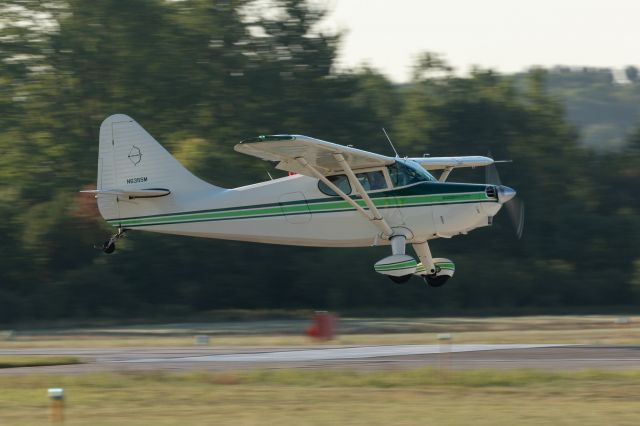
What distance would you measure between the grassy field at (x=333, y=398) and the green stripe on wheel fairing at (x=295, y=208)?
5814 mm

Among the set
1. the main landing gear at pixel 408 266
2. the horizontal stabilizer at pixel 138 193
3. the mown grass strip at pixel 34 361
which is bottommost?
the mown grass strip at pixel 34 361

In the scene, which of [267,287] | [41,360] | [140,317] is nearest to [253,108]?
[267,287]

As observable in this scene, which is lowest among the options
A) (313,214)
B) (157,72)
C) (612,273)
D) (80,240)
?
(612,273)

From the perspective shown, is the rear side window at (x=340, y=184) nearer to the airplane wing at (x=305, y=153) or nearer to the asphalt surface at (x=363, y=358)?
the airplane wing at (x=305, y=153)

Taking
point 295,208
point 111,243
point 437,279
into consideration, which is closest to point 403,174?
point 295,208

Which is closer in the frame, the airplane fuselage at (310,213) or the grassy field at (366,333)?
the airplane fuselage at (310,213)

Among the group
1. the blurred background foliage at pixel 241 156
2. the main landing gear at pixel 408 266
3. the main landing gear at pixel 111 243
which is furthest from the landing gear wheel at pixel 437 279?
the blurred background foliage at pixel 241 156

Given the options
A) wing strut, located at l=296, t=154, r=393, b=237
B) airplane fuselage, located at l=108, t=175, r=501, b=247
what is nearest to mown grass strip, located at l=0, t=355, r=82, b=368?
airplane fuselage, located at l=108, t=175, r=501, b=247

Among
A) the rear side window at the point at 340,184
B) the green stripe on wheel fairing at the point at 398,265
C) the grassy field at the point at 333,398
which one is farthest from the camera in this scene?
the rear side window at the point at 340,184

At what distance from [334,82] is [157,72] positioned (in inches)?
352

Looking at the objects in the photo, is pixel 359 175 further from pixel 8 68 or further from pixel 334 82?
pixel 8 68

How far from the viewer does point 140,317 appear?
40.9 meters

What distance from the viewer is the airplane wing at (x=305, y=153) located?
69.5 ft

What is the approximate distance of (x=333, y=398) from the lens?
15508 millimetres
